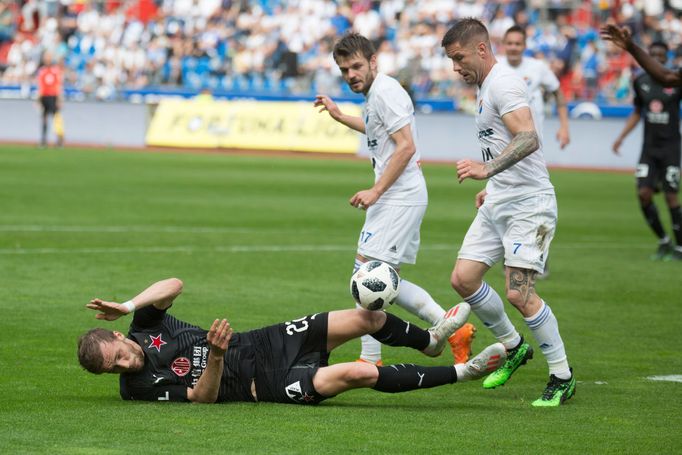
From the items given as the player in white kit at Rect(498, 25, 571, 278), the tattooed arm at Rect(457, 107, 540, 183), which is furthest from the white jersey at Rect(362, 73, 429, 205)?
the player in white kit at Rect(498, 25, 571, 278)

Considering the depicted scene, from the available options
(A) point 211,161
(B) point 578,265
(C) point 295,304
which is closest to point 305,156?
(A) point 211,161

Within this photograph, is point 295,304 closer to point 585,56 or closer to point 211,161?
point 211,161

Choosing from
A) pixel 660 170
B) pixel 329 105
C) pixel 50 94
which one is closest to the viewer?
pixel 329 105

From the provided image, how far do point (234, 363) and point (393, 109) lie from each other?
2.26m

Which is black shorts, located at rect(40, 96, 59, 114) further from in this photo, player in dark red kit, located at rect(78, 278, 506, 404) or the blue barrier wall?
player in dark red kit, located at rect(78, 278, 506, 404)

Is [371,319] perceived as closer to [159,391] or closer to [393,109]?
[159,391]

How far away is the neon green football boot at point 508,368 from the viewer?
805 centimetres

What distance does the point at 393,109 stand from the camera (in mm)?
8523

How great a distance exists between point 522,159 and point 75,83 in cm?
3943

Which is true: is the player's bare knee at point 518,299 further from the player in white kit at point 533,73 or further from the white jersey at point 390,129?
the player in white kit at point 533,73

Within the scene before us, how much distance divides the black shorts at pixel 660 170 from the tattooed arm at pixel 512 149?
8726 millimetres

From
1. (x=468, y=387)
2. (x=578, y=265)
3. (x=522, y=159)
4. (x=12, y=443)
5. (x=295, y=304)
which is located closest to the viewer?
(x=12, y=443)

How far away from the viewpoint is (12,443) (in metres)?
6.04

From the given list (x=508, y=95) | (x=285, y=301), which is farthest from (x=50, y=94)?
(x=508, y=95)
